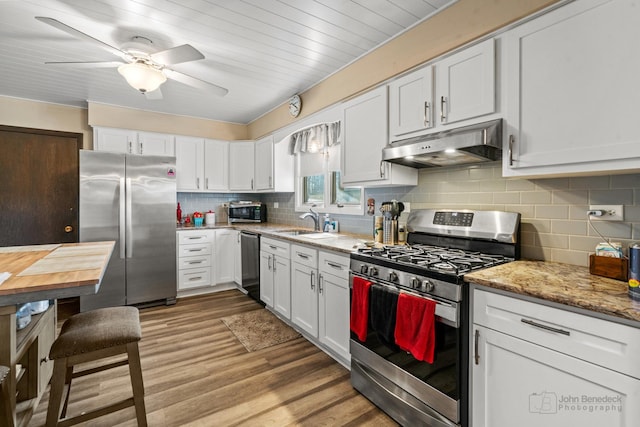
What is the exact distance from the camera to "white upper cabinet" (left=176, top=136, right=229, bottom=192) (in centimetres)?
434

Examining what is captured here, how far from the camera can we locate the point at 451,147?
176 centimetres

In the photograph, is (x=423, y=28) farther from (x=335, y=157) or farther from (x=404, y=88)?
(x=335, y=157)

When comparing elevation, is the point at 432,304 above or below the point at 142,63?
below

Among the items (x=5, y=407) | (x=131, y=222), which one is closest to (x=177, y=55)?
(x=5, y=407)

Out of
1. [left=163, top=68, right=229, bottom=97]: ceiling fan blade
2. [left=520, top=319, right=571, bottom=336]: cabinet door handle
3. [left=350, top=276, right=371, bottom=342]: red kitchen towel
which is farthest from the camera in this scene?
[left=163, top=68, right=229, bottom=97]: ceiling fan blade

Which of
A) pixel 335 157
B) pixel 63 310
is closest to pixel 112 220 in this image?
pixel 63 310

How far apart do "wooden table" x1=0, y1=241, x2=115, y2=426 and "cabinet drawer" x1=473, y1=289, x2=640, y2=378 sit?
5.64ft

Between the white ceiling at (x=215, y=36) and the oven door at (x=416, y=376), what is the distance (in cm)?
184

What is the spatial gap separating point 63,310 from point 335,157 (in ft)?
12.2

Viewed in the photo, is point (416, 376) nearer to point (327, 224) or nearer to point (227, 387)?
point (227, 387)

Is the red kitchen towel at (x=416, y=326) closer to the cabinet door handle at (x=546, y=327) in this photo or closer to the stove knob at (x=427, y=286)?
the stove knob at (x=427, y=286)

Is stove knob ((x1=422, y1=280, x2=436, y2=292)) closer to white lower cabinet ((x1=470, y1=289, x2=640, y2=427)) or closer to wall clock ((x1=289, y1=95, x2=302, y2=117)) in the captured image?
white lower cabinet ((x1=470, y1=289, x2=640, y2=427))

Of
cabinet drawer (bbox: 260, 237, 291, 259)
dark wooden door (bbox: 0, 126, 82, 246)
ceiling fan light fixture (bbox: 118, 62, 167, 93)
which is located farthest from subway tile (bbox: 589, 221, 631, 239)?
dark wooden door (bbox: 0, 126, 82, 246)

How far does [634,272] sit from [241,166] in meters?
4.41
